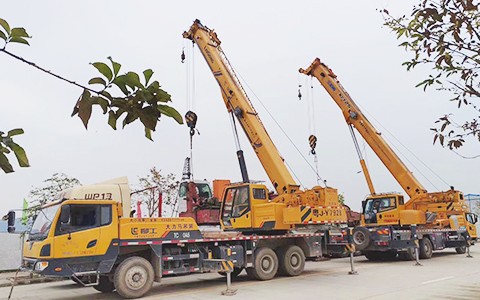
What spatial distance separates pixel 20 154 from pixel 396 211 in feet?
56.2

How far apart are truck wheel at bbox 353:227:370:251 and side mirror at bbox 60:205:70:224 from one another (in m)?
11.0

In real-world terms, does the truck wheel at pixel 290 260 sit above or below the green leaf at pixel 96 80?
below

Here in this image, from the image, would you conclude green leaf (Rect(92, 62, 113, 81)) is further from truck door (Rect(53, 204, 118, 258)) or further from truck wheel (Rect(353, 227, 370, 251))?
truck wheel (Rect(353, 227, 370, 251))

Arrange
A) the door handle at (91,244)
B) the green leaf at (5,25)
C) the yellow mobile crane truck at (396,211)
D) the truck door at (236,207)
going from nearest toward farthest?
the green leaf at (5,25), the door handle at (91,244), the truck door at (236,207), the yellow mobile crane truck at (396,211)

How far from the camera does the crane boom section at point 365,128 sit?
57.6ft

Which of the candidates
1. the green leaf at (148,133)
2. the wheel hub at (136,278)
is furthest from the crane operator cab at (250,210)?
the green leaf at (148,133)

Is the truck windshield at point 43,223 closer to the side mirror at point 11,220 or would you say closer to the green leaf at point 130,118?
the side mirror at point 11,220

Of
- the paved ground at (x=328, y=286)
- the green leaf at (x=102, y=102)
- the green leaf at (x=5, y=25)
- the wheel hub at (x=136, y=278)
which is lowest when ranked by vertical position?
the paved ground at (x=328, y=286)

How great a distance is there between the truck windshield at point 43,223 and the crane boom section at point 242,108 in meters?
6.48

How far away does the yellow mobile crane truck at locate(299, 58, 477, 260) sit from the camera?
53.7 ft

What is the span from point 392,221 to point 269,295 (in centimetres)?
919

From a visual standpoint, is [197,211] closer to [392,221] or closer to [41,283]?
[41,283]

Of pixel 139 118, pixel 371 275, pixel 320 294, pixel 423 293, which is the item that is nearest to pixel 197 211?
pixel 371 275

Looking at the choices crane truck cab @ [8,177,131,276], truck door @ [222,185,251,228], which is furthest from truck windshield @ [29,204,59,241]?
truck door @ [222,185,251,228]
